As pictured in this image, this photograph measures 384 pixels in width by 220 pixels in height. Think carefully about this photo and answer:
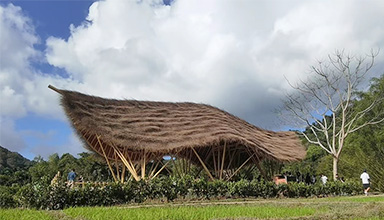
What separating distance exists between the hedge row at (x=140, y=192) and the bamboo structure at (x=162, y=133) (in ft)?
6.76

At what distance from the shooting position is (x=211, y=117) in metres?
18.6

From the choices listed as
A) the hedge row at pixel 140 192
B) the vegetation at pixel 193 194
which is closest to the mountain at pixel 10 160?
the vegetation at pixel 193 194

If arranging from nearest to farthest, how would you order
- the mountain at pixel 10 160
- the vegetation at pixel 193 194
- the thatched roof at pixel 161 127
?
the vegetation at pixel 193 194, the thatched roof at pixel 161 127, the mountain at pixel 10 160

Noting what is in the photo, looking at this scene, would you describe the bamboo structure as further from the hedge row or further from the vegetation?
the hedge row

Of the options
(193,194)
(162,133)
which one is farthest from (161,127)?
(193,194)

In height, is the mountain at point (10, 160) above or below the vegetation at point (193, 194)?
above

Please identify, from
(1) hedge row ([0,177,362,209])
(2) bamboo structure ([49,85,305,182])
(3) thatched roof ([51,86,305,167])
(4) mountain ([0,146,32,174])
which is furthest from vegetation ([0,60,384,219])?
(4) mountain ([0,146,32,174])

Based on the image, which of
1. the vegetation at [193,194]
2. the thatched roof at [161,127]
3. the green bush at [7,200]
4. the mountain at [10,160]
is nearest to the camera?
the vegetation at [193,194]

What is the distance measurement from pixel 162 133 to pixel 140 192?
5.47 m

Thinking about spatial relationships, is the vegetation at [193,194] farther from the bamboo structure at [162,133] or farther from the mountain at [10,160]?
the mountain at [10,160]

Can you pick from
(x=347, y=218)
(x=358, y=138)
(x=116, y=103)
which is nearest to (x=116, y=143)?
(x=116, y=103)

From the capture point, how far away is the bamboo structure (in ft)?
54.7

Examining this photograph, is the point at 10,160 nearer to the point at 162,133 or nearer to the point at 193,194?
the point at 162,133

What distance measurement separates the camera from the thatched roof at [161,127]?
54.6ft
